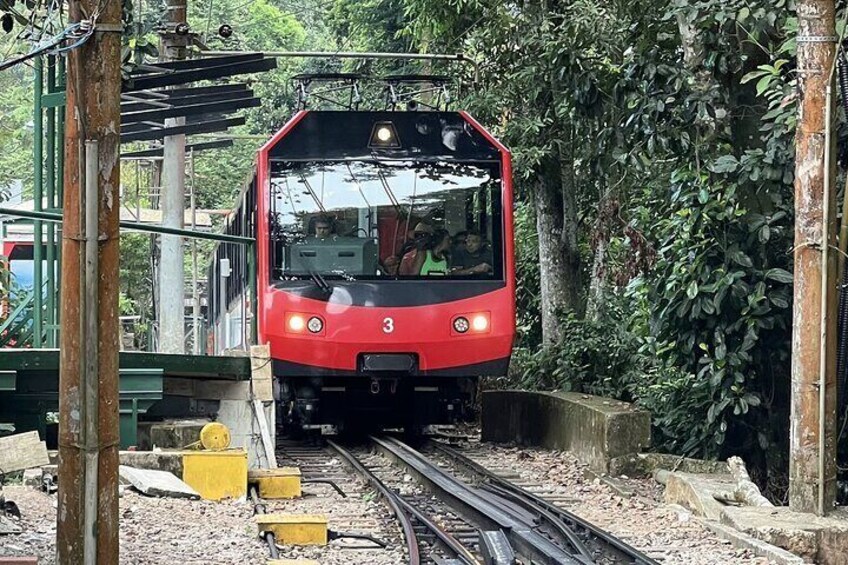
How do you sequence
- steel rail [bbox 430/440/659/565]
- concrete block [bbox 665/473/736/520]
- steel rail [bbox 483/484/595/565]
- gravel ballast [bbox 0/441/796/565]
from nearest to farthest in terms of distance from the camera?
gravel ballast [bbox 0/441/796/565], steel rail [bbox 430/440/659/565], steel rail [bbox 483/484/595/565], concrete block [bbox 665/473/736/520]

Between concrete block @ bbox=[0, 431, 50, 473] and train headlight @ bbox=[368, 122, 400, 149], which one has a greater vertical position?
train headlight @ bbox=[368, 122, 400, 149]

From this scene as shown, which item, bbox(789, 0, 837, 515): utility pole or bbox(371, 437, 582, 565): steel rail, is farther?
bbox(789, 0, 837, 515): utility pole

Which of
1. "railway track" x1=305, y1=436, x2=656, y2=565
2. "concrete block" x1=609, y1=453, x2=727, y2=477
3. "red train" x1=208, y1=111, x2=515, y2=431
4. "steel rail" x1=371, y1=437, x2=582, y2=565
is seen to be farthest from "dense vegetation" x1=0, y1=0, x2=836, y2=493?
"steel rail" x1=371, y1=437, x2=582, y2=565

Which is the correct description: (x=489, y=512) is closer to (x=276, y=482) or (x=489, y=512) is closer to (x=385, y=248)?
(x=276, y=482)

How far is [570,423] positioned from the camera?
1350cm

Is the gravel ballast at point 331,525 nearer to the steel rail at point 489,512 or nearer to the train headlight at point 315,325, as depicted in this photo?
the steel rail at point 489,512

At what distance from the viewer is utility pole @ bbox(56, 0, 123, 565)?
5.99m

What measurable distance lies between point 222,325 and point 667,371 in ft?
20.9

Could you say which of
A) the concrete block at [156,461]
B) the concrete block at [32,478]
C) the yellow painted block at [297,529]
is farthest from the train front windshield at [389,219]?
the yellow painted block at [297,529]

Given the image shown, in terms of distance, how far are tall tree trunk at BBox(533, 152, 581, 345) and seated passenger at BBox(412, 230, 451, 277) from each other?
3.81 m

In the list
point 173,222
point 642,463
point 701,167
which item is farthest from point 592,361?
point 701,167

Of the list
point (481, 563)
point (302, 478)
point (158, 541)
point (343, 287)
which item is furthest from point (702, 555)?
point (343, 287)

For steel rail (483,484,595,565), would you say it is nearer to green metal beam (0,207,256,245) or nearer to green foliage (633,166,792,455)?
green foliage (633,166,792,455)

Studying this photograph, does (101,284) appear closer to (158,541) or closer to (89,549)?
(89,549)
